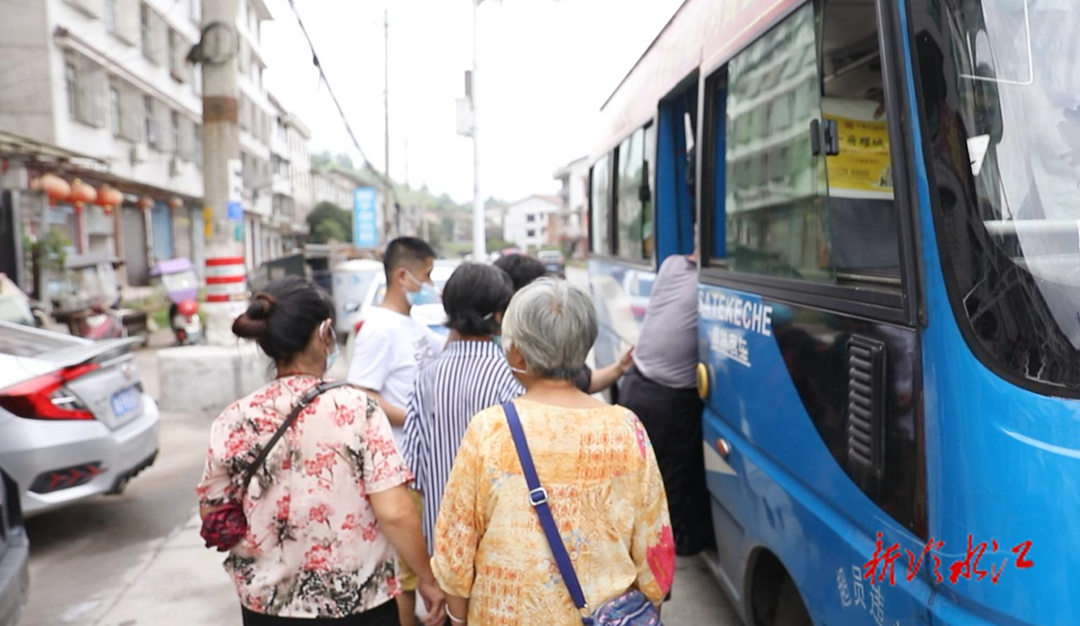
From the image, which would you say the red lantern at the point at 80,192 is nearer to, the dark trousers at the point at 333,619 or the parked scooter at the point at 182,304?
the parked scooter at the point at 182,304

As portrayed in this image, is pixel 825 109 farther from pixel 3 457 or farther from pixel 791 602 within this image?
pixel 3 457

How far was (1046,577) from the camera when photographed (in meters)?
1.43

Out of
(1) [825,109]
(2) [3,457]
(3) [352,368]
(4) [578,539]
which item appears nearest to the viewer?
(4) [578,539]

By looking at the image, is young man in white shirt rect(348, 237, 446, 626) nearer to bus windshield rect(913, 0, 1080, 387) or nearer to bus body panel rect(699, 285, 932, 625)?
bus body panel rect(699, 285, 932, 625)

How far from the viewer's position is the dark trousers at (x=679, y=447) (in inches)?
151

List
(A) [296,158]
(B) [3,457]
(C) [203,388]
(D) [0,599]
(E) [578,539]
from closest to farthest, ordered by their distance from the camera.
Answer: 1. (E) [578,539]
2. (D) [0,599]
3. (B) [3,457]
4. (C) [203,388]
5. (A) [296,158]

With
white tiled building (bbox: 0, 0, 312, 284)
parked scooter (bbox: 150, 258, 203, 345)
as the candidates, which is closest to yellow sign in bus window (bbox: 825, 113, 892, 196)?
white tiled building (bbox: 0, 0, 312, 284)

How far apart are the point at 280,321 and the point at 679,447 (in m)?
2.23

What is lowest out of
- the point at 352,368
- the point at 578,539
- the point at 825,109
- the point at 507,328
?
the point at 578,539

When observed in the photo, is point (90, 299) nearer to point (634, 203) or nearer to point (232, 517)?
point (634, 203)

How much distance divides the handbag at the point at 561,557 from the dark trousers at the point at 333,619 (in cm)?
63

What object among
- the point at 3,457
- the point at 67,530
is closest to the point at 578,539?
the point at 3,457

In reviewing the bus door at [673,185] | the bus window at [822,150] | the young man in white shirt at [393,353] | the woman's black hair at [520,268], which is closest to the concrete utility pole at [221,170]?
the woman's black hair at [520,268]

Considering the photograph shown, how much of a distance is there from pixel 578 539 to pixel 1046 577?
904mm
